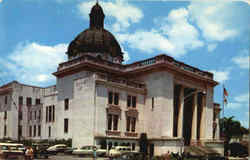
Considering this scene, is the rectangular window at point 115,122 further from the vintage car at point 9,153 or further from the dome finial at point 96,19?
the dome finial at point 96,19

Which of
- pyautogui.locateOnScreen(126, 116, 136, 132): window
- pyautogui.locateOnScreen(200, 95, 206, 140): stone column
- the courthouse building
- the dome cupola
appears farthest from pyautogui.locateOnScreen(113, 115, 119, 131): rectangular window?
pyautogui.locateOnScreen(200, 95, 206, 140): stone column

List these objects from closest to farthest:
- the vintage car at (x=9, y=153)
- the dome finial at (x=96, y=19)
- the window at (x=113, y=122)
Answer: the vintage car at (x=9, y=153) → the window at (x=113, y=122) → the dome finial at (x=96, y=19)

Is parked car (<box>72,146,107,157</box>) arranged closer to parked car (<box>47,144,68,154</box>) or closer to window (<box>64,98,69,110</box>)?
parked car (<box>47,144,68,154</box>)

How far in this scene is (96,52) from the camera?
56.9 meters

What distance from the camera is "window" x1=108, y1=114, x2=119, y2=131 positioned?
46.3 metres

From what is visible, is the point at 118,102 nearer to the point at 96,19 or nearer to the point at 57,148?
the point at 57,148

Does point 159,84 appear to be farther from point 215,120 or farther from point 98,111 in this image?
point 215,120

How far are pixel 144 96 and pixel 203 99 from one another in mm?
11639

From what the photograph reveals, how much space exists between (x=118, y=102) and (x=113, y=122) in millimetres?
2751

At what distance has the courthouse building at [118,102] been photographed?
45.2 metres

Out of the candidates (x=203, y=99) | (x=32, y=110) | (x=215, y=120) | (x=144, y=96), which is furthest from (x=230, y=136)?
(x=32, y=110)

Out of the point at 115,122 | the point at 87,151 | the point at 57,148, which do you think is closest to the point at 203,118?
the point at 115,122

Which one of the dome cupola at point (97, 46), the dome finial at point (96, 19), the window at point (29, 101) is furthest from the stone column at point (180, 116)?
the window at point (29, 101)

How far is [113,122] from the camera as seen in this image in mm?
46656
